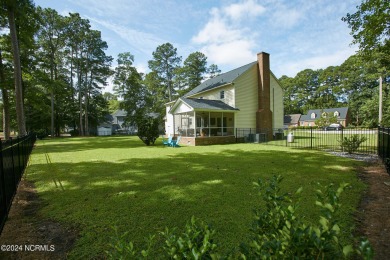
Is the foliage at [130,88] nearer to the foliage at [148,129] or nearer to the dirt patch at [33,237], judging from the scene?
the foliage at [148,129]

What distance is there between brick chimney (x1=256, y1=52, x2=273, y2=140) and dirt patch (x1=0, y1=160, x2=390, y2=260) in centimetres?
1669

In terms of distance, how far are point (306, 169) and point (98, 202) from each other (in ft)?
23.6

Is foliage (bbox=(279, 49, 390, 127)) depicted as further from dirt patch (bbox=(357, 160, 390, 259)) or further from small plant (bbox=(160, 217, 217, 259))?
Answer: small plant (bbox=(160, 217, 217, 259))

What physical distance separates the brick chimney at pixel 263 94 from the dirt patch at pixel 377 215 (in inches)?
600

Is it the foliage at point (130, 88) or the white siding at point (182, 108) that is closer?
the white siding at point (182, 108)

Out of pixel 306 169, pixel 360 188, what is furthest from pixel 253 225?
pixel 306 169

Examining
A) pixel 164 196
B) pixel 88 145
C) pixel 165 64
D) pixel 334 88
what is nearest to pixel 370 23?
pixel 164 196

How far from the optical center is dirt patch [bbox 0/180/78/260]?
304 centimetres

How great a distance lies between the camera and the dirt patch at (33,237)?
3037 millimetres

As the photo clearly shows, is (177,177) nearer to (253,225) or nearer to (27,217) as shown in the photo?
(27,217)

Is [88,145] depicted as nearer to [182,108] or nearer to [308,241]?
[182,108]

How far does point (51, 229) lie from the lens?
3648mm

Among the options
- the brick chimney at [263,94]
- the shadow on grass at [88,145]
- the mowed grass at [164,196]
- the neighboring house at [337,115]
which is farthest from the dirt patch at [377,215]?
the neighboring house at [337,115]

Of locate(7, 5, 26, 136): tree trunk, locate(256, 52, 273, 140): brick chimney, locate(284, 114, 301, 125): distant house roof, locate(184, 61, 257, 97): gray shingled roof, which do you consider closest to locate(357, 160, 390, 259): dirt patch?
locate(256, 52, 273, 140): brick chimney
